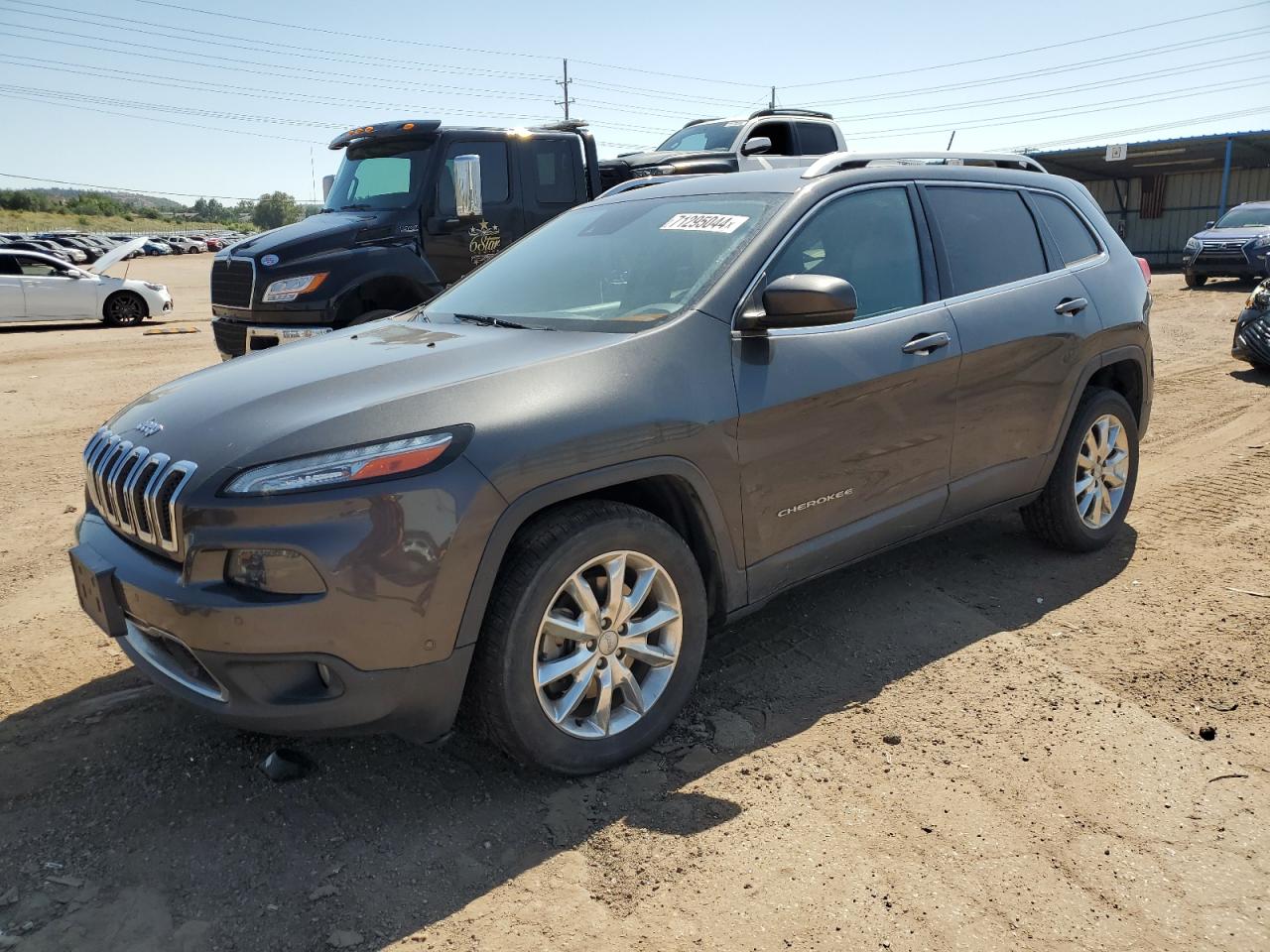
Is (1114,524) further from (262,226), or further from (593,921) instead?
(262,226)

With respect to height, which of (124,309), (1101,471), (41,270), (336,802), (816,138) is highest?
(816,138)

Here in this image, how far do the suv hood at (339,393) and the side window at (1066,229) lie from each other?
2628 mm

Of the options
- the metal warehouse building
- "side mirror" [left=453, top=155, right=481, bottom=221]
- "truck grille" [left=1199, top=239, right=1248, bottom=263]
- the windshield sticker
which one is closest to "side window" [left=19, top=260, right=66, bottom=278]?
"side mirror" [left=453, top=155, right=481, bottom=221]

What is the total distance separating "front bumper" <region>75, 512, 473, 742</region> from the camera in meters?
2.54

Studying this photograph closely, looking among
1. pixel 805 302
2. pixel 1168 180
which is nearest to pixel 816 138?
pixel 805 302

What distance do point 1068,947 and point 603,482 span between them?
1.65 metres

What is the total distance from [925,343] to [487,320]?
5.49 feet

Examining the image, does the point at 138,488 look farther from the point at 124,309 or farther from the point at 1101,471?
the point at 124,309

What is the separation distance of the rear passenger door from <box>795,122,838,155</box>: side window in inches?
316

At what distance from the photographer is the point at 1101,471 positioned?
4.91 meters

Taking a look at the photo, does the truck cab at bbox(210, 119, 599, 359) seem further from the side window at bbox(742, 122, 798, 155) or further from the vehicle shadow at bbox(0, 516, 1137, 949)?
the vehicle shadow at bbox(0, 516, 1137, 949)

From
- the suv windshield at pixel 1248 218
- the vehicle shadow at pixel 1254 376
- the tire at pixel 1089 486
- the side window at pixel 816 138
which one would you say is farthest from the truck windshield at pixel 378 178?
the suv windshield at pixel 1248 218

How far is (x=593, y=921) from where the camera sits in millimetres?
2461

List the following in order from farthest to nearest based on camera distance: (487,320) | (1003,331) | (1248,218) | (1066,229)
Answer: (1248,218)
(1066,229)
(1003,331)
(487,320)
